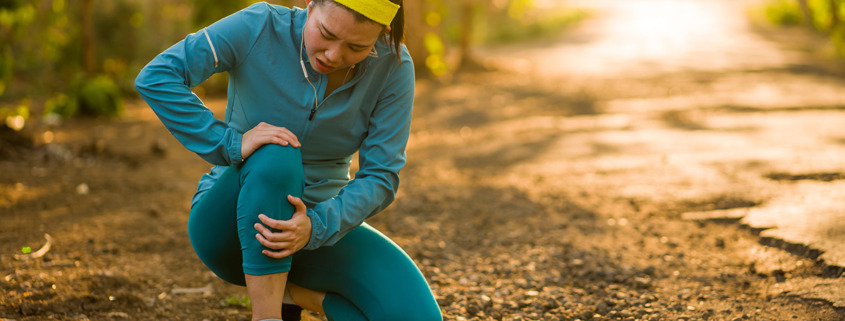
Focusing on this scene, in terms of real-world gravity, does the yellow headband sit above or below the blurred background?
above

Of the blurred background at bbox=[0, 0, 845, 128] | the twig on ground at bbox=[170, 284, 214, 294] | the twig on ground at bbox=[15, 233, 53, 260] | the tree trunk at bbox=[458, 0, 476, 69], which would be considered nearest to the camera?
the twig on ground at bbox=[170, 284, 214, 294]

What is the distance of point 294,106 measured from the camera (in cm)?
201

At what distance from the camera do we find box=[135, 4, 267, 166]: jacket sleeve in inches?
75.1

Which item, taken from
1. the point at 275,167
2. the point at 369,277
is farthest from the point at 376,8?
the point at 369,277

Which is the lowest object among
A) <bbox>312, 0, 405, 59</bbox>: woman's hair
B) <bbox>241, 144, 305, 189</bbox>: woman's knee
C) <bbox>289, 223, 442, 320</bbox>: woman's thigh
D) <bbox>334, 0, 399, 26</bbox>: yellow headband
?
<bbox>289, 223, 442, 320</bbox>: woman's thigh

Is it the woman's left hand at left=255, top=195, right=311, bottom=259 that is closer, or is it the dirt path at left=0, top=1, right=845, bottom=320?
the woman's left hand at left=255, top=195, right=311, bottom=259

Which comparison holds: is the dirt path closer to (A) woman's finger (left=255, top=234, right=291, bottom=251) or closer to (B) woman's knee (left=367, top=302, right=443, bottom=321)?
(B) woman's knee (left=367, top=302, right=443, bottom=321)

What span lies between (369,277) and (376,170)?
0.32 metres

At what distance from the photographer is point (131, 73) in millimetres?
9828

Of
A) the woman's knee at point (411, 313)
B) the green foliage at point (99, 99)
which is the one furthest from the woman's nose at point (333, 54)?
the green foliage at point (99, 99)

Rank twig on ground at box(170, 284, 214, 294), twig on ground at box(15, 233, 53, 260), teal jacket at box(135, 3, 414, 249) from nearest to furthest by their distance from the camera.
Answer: teal jacket at box(135, 3, 414, 249)
twig on ground at box(170, 284, 214, 294)
twig on ground at box(15, 233, 53, 260)

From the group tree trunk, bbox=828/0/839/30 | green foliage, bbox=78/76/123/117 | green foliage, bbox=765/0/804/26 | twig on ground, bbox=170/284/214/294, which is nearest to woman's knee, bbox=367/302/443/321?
twig on ground, bbox=170/284/214/294

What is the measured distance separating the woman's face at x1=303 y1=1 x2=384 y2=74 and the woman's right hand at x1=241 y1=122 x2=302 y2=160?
0.66 feet

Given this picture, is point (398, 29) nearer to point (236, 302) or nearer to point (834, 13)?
point (236, 302)
